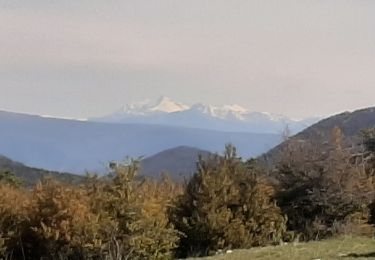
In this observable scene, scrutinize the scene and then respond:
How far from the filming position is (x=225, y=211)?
27938 mm

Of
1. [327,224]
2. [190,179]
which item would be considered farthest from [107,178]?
[327,224]

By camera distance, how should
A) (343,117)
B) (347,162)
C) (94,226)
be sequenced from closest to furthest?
(94,226)
(347,162)
(343,117)

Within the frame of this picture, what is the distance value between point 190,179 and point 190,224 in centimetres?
205

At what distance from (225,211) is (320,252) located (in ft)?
38.2

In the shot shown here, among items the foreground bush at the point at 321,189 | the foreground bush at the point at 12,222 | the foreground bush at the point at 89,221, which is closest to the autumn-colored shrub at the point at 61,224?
the foreground bush at the point at 89,221

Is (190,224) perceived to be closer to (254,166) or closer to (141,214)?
(141,214)

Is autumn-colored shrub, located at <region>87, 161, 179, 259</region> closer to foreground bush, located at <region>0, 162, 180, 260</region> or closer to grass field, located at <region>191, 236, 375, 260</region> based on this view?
foreground bush, located at <region>0, 162, 180, 260</region>

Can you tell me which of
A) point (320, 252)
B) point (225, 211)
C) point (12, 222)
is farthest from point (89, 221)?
point (320, 252)

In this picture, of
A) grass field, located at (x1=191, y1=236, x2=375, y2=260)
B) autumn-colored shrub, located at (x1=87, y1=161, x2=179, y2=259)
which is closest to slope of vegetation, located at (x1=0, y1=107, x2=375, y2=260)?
autumn-colored shrub, located at (x1=87, y1=161, x2=179, y2=259)

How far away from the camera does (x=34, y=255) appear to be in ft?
92.6

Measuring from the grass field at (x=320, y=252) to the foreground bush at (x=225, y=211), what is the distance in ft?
26.4

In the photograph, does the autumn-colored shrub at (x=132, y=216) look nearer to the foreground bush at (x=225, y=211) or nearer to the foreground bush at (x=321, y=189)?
the foreground bush at (x=225, y=211)

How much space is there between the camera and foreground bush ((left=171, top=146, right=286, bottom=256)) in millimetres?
27266

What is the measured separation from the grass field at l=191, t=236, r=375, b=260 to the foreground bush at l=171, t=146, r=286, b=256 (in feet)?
26.4
